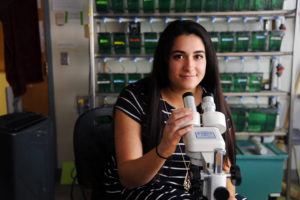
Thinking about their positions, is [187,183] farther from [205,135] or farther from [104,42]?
[104,42]

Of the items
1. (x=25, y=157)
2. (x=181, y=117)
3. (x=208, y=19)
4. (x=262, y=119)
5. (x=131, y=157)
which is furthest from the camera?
(x=208, y=19)

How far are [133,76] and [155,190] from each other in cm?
176

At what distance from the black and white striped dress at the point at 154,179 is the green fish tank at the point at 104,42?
1490 millimetres

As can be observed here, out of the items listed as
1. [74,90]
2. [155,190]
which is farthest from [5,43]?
[155,190]

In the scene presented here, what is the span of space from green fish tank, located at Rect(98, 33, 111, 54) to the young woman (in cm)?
146

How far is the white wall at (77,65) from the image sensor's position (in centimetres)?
298

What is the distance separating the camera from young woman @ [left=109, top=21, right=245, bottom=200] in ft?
3.42

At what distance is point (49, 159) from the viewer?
1.82 meters

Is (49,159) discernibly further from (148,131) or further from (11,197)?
(148,131)

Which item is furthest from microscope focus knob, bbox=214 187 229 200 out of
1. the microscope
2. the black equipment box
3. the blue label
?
the black equipment box

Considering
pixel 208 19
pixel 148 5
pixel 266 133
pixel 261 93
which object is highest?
pixel 148 5

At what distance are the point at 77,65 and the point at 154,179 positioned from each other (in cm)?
226

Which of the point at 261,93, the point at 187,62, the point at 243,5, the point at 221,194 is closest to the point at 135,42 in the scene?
the point at 243,5

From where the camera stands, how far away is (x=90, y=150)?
52.2 inches
